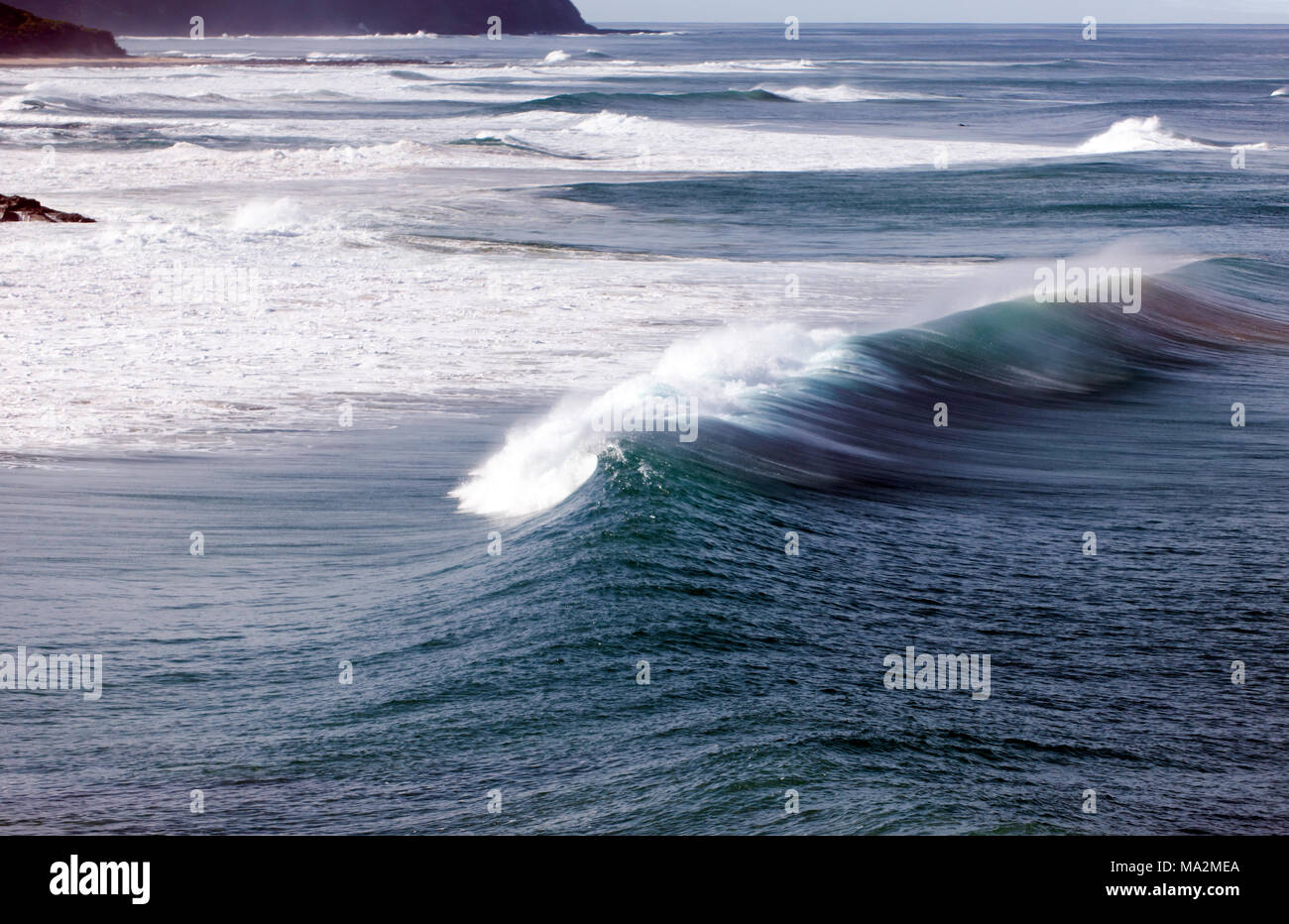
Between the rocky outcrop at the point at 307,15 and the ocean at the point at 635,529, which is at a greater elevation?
the rocky outcrop at the point at 307,15

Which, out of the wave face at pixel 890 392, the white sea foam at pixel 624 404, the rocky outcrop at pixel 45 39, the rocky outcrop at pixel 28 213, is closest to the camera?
the white sea foam at pixel 624 404

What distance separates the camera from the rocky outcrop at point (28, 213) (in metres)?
22.8

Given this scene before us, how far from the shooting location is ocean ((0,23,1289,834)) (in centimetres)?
595

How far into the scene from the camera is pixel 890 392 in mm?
Answer: 13477

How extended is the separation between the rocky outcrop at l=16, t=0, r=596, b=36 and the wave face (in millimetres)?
141626

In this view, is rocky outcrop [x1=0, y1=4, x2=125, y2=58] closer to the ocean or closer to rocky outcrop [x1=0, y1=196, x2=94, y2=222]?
rocky outcrop [x1=0, y1=196, x2=94, y2=222]

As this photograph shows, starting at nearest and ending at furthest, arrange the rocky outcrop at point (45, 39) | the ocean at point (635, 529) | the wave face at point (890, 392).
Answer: the ocean at point (635, 529) < the wave face at point (890, 392) < the rocky outcrop at point (45, 39)

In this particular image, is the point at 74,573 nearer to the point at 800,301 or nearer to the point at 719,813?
the point at 719,813

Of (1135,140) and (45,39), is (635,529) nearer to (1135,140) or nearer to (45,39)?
(1135,140)

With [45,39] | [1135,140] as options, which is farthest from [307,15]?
[1135,140]

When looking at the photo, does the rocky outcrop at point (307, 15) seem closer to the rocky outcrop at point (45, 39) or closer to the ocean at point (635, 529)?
the rocky outcrop at point (45, 39)

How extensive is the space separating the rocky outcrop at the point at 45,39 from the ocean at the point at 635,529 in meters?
81.9

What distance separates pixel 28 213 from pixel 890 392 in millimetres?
16184

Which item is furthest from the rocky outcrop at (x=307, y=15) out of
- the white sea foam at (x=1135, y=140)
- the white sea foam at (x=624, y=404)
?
the white sea foam at (x=624, y=404)
